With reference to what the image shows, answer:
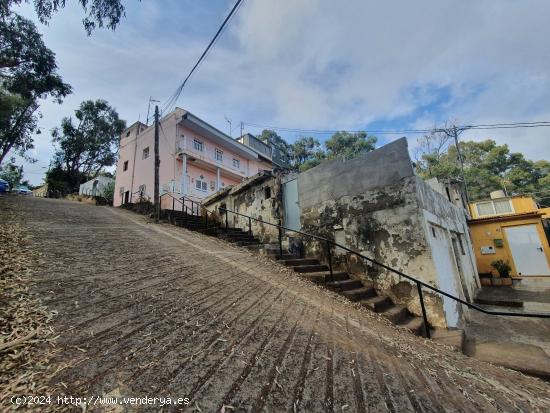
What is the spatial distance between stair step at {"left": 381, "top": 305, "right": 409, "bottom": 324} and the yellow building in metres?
11.3

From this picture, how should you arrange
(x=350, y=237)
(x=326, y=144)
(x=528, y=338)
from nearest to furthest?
1. (x=528, y=338)
2. (x=350, y=237)
3. (x=326, y=144)

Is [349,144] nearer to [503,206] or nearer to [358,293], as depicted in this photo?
[503,206]

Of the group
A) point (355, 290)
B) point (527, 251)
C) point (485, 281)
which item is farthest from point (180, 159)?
point (527, 251)

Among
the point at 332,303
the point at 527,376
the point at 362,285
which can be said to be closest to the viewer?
the point at 527,376

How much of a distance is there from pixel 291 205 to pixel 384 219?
12.0 ft

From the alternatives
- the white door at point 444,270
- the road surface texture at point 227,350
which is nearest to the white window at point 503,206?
the white door at point 444,270

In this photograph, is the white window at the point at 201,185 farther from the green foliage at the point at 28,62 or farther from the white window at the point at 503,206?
the white window at the point at 503,206

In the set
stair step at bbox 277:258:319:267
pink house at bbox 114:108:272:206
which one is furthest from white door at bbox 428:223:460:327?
pink house at bbox 114:108:272:206

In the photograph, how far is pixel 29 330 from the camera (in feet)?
5.94

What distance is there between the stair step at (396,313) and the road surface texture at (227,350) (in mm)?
552

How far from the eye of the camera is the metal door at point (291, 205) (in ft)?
28.8

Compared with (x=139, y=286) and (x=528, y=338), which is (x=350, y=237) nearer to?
(x=528, y=338)

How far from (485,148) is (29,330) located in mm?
38591

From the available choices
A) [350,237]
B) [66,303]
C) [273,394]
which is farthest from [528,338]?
[66,303]
